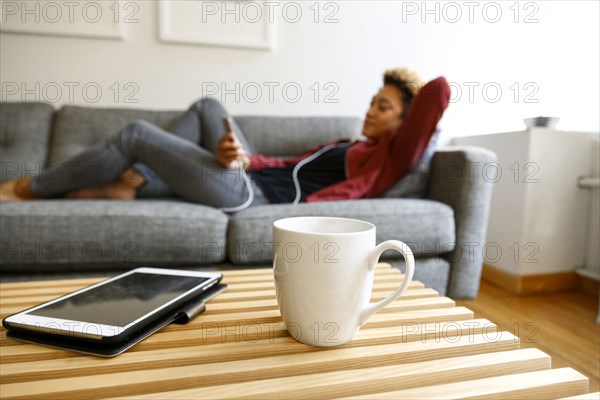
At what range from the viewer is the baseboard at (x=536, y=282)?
1.58 metres

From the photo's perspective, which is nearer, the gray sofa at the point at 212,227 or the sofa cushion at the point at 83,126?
the gray sofa at the point at 212,227

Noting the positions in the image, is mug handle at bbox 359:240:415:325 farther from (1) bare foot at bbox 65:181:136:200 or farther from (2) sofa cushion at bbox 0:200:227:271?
(1) bare foot at bbox 65:181:136:200

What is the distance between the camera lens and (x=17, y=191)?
128 centimetres

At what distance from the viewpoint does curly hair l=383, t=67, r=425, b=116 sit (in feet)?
4.77

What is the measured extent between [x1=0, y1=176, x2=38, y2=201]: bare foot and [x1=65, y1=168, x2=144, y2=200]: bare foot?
4.3 inches

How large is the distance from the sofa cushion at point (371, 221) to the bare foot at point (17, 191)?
0.69m

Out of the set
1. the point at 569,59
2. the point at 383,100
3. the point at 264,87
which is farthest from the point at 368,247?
the point at 569,59

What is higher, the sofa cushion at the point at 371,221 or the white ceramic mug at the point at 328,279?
the white ceramic mug at the point at 328,279

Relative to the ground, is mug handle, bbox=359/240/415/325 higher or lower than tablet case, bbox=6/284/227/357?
higher

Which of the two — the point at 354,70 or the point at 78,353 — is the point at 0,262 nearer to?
the point at 78,353

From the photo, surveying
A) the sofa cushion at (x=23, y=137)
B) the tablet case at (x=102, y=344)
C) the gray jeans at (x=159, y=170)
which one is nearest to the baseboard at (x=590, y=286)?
the gray jeans at (x=159, y=170)

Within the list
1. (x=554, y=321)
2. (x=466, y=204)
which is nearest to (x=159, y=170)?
(x=466, y=204)

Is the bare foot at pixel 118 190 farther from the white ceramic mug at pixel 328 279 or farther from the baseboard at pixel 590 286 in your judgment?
the baseboard at pixel 590 286

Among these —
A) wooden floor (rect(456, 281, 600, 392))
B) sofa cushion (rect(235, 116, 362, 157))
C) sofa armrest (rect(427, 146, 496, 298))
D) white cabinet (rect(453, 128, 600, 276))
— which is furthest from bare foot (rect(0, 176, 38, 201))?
white cabinet (rect(453, 128, 600, 276))
